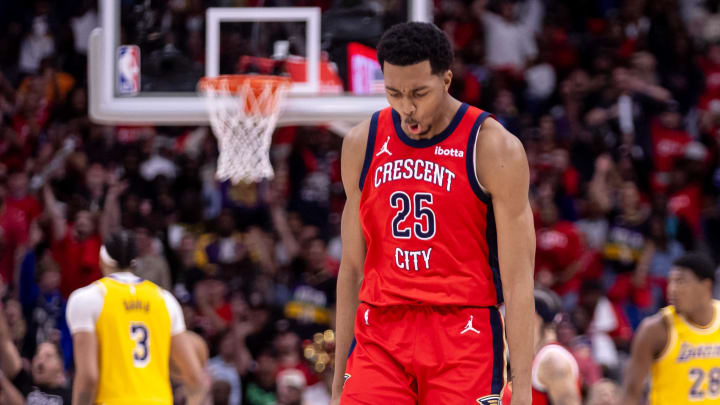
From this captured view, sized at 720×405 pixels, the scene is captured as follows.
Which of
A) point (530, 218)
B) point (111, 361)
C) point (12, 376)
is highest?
point (530, 218)

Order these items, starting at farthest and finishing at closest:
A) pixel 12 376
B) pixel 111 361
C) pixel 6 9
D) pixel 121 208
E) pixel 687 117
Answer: pixel 6 9, pixel 687 117, pixel 121 208, pixel 12 376, pixel 111 361

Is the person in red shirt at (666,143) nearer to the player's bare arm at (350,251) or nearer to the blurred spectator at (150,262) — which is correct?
the blurred spectator at (150,262)

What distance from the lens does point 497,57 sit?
523 inches

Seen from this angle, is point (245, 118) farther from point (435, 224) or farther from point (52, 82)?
point (52, 82)

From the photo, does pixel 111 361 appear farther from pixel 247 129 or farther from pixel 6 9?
pixel 6 9

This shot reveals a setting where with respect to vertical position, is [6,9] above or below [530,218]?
above

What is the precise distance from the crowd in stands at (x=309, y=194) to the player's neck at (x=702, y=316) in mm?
1736

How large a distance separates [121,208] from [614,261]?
4749 millimetres

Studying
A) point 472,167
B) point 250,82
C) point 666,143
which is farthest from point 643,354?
point 666,143

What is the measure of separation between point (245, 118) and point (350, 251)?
3333 millimetres

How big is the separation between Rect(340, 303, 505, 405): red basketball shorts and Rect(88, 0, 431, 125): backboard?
348 centimetres

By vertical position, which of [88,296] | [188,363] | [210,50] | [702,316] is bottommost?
[188,363]

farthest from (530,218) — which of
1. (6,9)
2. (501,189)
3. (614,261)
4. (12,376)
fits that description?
(6,9)

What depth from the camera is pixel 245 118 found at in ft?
23.2
